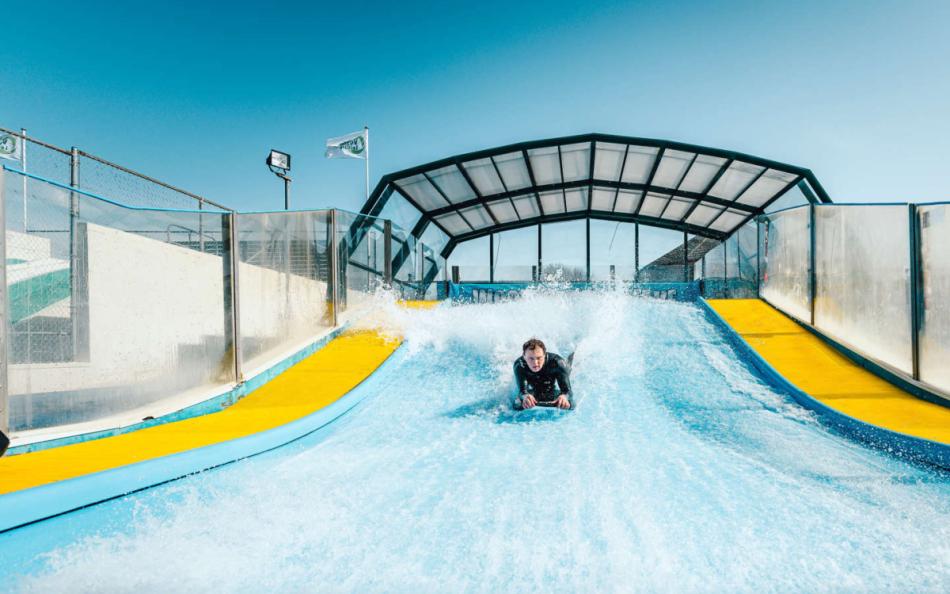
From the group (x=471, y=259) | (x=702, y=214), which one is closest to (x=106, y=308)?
(x=471, y=259)

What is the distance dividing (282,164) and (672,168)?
11963 mm

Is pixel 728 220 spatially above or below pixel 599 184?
below

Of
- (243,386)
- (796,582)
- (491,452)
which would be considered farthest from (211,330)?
(796,582)

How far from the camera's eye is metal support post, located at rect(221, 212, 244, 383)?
5938 mm

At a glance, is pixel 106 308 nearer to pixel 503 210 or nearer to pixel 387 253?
pixel 387 253

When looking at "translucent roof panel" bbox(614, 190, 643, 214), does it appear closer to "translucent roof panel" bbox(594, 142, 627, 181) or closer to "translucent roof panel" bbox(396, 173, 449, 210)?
"translucent roof panel" bbox(594, 142, 627, 181)

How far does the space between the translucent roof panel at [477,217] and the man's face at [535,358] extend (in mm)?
14353

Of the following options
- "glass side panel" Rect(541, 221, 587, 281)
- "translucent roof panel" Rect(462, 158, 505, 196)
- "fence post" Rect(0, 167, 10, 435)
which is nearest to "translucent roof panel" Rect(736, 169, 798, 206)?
"glass side panel" Rect(541, 221, 587, 281)

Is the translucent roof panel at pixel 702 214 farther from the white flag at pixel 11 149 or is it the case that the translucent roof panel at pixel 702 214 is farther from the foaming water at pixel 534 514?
the white flag at pixel 11 149

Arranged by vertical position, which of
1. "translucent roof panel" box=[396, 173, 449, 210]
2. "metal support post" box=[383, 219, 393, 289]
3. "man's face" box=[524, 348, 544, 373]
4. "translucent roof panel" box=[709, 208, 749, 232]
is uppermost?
"translucent roof panel" box=[396, 173, 449, 210]

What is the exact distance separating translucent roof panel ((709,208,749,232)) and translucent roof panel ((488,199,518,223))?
756cm

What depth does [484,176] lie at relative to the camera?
1753 cm

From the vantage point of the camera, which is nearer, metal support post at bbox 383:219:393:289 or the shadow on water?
the shadow on water

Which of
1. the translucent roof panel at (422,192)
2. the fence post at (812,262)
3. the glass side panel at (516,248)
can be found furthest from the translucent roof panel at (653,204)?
the fence post at (812,262)
